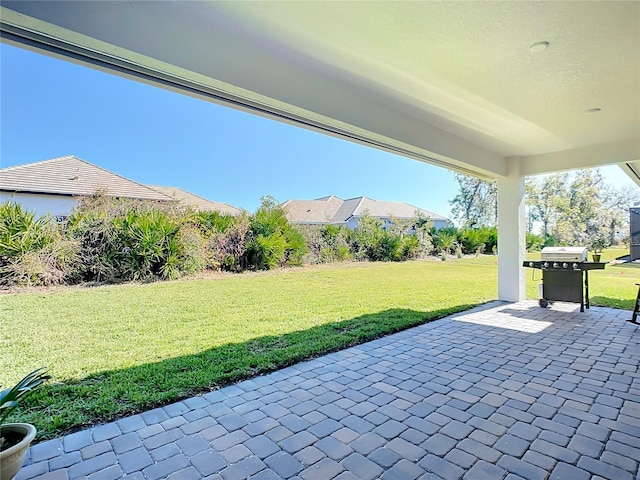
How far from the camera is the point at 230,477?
195 centimetres

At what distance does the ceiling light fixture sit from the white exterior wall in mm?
9483

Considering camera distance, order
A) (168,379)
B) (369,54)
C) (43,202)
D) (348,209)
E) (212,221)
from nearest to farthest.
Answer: (369,54) → (168,379) → (43,202) → (212,221) → (348,209)

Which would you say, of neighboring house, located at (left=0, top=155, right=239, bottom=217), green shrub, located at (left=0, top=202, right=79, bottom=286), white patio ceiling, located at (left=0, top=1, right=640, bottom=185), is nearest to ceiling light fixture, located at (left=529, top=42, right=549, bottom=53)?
white patio ceiling, located at (left=0, top=1, right=640, bottom=185)

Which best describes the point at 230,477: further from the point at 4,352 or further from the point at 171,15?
the point at 4,352

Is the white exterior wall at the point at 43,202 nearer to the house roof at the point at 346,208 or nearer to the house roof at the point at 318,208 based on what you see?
the house roof at the point at 318,208

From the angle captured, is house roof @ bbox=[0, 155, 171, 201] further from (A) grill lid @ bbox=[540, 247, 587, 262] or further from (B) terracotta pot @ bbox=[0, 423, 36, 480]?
(A) grill lid @ bbox=[540, 247, 587, 262]

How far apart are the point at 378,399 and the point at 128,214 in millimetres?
8349

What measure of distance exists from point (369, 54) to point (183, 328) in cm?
443

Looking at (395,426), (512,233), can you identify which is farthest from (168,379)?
Answer: (512,233)

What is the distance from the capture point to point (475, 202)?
26.1 m

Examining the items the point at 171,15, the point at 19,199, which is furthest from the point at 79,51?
the point at 19,199

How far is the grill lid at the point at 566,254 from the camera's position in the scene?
5.81 m

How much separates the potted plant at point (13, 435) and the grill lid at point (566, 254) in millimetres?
7101

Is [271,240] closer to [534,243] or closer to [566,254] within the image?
[566,254]
